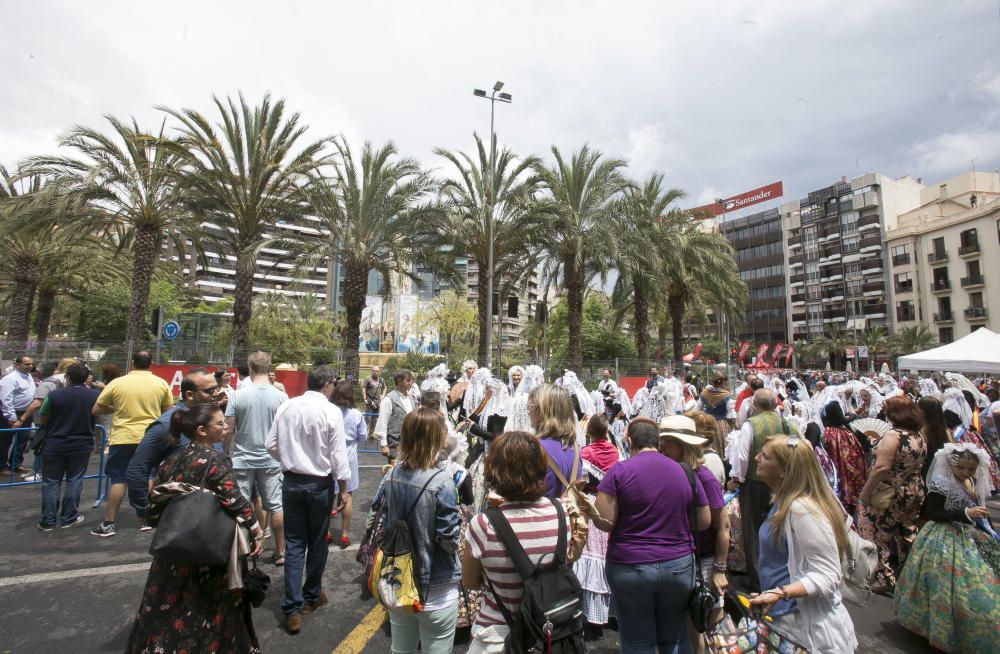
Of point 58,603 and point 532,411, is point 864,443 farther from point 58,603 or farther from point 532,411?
point 58,603

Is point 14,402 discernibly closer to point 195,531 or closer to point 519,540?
point 195,531

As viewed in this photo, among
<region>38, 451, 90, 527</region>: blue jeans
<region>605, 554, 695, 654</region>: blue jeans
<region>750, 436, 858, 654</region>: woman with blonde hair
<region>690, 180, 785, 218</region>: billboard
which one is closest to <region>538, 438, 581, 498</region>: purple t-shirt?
<region>605, 554, 695, 654</region>: blue jeans

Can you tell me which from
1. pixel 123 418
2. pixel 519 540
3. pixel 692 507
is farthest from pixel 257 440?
pixel 692 507

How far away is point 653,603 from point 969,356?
1317cm

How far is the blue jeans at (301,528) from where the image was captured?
3529mm

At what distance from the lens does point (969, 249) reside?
44906mm

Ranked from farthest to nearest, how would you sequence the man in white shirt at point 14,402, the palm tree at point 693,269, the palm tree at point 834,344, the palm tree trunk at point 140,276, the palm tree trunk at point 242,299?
1. the palm tree at point 834,344
2. the palm tree at point 693,269
3. the palm tree trunk at point 140,276
4. the palm tree trunk at point 242,299
5. the man in white shirt at point 14,402

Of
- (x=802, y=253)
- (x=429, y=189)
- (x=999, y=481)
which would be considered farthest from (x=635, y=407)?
(x=802, y=253)

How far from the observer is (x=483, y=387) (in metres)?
7.29

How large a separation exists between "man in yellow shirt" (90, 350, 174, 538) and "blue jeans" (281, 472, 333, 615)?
263 cm

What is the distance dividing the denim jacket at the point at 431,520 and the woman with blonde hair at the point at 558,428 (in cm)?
94

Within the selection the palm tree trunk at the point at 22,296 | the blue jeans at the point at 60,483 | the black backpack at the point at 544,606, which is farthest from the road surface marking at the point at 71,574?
the palm tree trunk at the point at 22,296

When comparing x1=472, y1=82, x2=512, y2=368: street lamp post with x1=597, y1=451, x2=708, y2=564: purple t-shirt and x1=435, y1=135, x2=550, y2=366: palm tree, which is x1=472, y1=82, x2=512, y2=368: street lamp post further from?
x1=597, y1=451, x2=708, y2=564: purple t-shirt

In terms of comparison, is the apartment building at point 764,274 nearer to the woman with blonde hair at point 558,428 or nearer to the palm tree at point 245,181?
the palm tree at point 245,181
